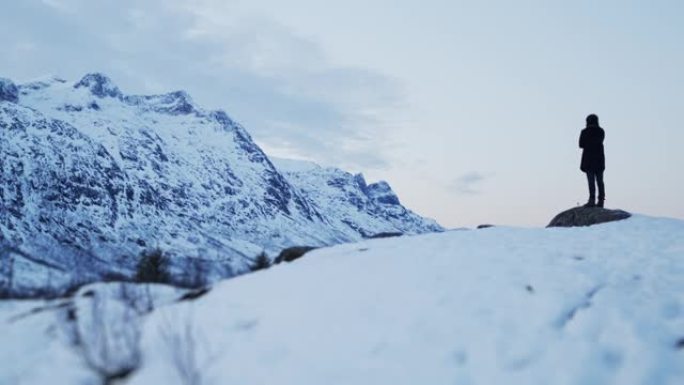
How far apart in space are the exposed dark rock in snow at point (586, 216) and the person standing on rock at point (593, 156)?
787 millimetres

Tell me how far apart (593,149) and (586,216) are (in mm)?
2428

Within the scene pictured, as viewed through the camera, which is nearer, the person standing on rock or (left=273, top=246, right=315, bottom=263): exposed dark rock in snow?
(left=273, top=246, right=315, bottom=263): exposed dark rock in snow

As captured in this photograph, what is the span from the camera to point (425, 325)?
30.1ft

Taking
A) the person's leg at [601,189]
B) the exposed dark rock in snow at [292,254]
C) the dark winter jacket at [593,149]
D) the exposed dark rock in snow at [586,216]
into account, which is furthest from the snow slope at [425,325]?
the person's leg at [601,189]

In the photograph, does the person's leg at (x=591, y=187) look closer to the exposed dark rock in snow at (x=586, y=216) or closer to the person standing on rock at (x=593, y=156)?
the person standing on rock at (x=593, y=156)

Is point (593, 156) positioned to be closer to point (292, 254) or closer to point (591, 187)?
point (591, 187)

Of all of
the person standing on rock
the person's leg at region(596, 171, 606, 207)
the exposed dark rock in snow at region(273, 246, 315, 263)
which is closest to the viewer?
the exposed dark rock in snow at region(273, 246, 315, 263)

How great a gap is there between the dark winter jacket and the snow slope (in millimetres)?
9029

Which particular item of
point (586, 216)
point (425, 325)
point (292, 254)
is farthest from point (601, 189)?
point (425, 325)

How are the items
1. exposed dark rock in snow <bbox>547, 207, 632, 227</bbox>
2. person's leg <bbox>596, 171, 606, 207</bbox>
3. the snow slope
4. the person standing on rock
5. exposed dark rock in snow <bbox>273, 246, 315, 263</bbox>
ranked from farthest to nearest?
person's leg <bbox>596, 171, 606, 207</bbox>, the person standing on rock, exposed dark rock in snow <bbox>547, 207, 632, 227</bbox>, exposed dark rock in snow <bbox>273, 246, 315, 263</bbox>, the snow slope

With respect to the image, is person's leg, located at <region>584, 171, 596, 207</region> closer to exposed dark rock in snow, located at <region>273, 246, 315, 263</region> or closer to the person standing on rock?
the person standing on rock

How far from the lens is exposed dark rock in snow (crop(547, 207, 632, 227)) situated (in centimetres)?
1902

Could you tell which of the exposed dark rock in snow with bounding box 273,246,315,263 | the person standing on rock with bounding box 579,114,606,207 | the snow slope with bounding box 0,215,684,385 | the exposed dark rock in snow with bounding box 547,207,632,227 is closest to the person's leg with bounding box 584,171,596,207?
the person standing on rock with bounding box 579,114,606,207

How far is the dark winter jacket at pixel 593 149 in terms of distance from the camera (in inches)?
824
